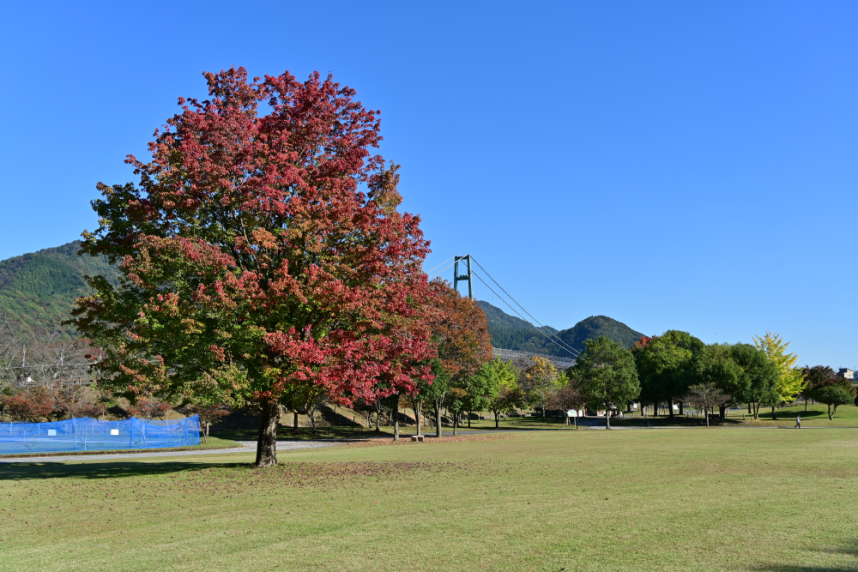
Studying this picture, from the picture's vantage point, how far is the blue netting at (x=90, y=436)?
1387 inches

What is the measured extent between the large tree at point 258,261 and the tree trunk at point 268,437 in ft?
0.18

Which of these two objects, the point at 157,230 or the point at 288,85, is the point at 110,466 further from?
the point at 288,85

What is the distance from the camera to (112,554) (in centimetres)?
865

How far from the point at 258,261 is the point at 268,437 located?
6.41 m

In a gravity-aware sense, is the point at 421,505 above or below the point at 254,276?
below

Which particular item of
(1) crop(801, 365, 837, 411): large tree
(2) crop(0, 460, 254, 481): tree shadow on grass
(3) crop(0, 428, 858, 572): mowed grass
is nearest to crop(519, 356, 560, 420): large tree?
(1) crop(801, 365, 837, 411): large tree

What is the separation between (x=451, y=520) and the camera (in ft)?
33.9

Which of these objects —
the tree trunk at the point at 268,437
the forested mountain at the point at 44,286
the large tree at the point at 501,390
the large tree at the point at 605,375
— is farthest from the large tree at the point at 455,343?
the forested mountain at the point at 44,286

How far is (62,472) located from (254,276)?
12181 mm

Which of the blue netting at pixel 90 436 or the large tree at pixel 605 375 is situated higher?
the large tree at pixel 605 375

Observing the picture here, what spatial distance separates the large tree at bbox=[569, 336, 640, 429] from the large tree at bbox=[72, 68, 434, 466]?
149ft

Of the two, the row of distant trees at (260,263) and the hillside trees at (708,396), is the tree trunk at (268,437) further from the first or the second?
the hillside trees at (708,396)


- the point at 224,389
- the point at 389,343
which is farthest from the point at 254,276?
the point at 389,343

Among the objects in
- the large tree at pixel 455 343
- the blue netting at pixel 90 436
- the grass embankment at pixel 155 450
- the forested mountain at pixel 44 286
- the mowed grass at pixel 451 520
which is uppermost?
the forested mountain at pixel 44 286
